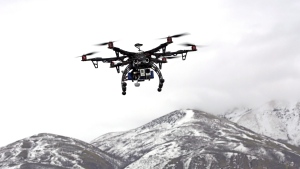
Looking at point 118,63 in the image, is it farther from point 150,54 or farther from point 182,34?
point 182,34

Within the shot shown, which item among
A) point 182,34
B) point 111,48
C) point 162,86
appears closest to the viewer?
point 182,34

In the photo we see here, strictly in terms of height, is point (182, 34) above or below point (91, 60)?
above

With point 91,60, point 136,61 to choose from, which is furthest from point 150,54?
point 91,60

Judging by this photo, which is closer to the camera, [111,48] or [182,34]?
[182,34]

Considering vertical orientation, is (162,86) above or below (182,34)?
below

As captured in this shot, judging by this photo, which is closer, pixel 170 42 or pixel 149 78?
pixel 170 42

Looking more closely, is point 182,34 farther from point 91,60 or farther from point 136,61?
point 91,60

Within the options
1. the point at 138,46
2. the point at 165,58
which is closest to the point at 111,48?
the point at 138,46

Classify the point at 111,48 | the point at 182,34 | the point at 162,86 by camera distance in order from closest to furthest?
the point at 182,34 → the point at 111,48 → the point at 162,86
